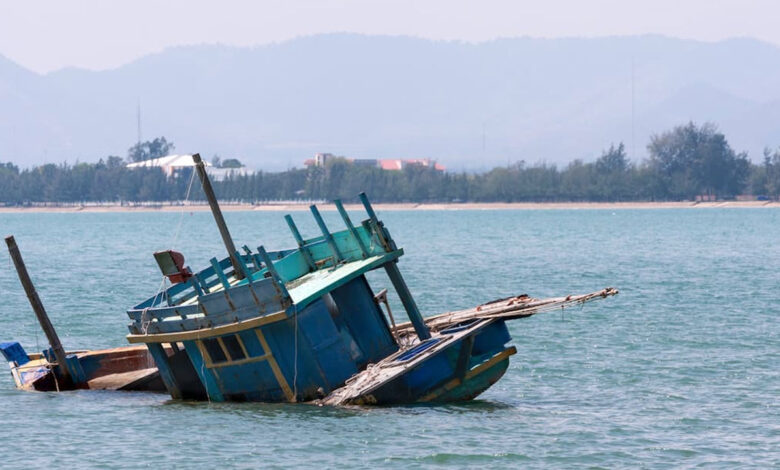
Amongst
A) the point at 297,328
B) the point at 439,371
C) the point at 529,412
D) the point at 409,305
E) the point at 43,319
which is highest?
the point at 409,305

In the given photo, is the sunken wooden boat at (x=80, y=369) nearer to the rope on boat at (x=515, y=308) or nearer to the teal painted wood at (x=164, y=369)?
the teal painted wood at (x=164, y=369)

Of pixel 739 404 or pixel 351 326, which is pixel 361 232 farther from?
pixel 739 404

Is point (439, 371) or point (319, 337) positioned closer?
point (319, 337)

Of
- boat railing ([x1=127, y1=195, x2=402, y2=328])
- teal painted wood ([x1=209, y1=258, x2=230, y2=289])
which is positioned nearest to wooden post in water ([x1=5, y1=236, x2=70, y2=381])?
boat railing ([x1=127, y1=195, x2=402, y2=328])

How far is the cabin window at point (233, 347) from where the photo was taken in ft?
88.0

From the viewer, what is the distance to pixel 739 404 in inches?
1152

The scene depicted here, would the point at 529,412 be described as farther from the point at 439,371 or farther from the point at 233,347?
the point at 233,347

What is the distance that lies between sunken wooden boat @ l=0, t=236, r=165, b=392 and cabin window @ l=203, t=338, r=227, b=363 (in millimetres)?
4770

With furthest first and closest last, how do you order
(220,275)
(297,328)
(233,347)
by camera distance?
(233,347) < (220,275) < (297,328)

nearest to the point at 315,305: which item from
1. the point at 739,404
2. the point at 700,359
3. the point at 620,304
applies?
the point at 739,404

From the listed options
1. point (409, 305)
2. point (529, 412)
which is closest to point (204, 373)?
point (409, 305)

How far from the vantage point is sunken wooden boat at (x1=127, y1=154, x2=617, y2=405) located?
1037 inches

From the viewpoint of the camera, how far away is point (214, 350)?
27312 millimetres

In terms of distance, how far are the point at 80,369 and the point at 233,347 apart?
7261 millimetres
